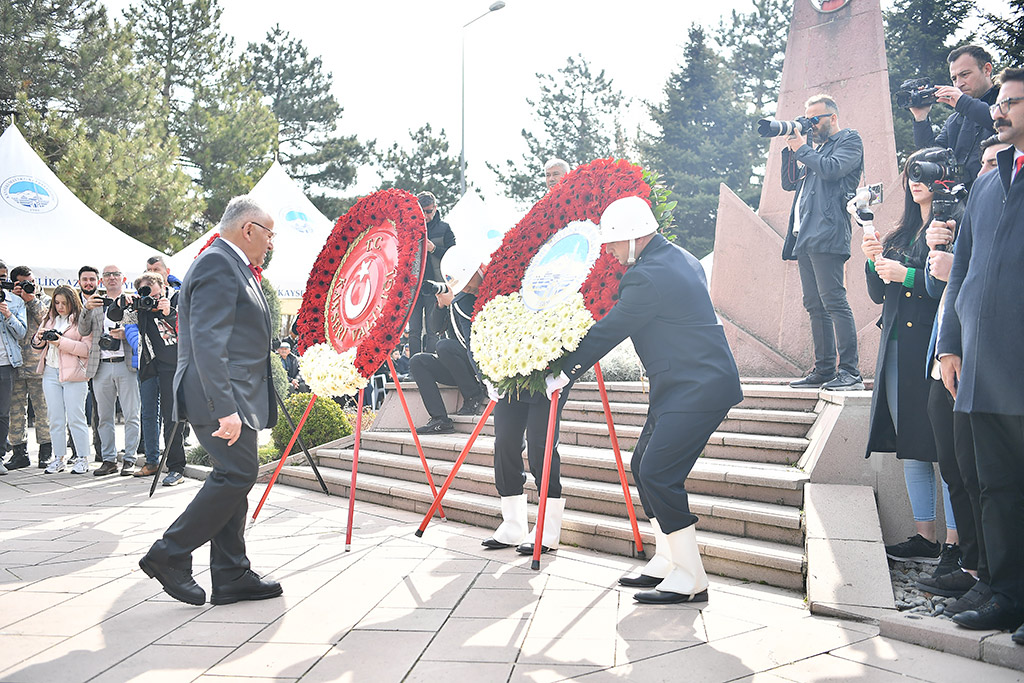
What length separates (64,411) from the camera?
28.4 feet

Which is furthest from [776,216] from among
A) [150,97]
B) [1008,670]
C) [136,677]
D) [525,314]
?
[150,97]

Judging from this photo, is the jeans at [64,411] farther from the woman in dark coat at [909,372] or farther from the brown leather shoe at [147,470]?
the woman in dark coat at [909,372]

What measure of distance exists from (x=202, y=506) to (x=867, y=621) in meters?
3.30

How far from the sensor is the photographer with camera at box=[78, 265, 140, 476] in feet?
27.3

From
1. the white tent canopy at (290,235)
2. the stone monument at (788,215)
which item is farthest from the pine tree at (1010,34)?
the white tent canopy at (290,235)

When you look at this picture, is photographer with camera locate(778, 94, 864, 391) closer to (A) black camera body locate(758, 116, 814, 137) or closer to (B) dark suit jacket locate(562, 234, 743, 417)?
(A) black camera body locate(758, 116, 814, 137)

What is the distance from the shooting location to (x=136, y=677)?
3.11 metres

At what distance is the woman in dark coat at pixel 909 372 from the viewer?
4.26m

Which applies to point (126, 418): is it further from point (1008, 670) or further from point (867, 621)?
point (1008, 670)

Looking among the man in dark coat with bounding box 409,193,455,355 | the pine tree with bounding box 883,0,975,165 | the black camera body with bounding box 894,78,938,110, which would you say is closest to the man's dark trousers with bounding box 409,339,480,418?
the man in dark coat with bounding box 409,193,455,355

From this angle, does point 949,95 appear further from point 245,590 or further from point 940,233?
point 245,590

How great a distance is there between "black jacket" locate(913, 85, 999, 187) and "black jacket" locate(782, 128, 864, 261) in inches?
37.9

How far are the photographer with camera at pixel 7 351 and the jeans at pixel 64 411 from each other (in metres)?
0.35

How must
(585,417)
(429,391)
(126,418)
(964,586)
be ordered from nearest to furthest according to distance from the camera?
(964,586)
(585,417)
(429,391)
(126,418)
